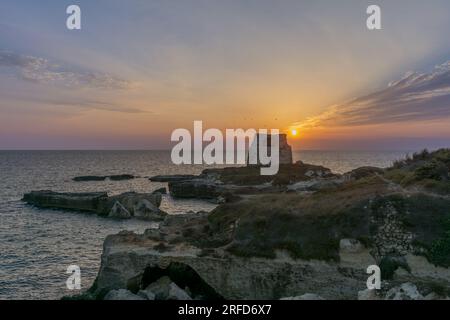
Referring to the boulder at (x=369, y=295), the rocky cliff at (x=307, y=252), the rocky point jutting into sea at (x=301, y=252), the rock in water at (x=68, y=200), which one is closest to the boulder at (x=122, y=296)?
the rocky point jutting into sea at (x=301, y=252)

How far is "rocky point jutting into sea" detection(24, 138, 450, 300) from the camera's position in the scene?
26.6 metres

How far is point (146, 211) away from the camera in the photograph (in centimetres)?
6694

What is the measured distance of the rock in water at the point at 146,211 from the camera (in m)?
65.7

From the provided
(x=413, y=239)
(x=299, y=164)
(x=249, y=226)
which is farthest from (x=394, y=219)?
(x=299, y=164)

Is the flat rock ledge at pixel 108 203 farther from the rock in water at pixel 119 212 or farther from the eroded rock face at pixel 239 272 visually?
the eroded rock face at pixel 239 272

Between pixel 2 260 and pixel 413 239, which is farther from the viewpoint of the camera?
pixel 2 260

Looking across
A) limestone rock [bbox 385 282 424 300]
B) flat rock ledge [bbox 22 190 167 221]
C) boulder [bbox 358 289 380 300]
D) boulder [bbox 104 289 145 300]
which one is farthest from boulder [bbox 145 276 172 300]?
flat rock ledge [bbox 22 190 167 221]

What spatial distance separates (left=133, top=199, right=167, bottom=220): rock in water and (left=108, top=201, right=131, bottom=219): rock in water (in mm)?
1406

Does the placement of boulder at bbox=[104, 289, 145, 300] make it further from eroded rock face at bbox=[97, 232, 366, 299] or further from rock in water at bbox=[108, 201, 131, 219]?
rock in water at bbox=[108, 201, 131, 219]

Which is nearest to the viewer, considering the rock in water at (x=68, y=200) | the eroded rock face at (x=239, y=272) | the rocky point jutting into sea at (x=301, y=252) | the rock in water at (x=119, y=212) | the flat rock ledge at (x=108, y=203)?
the rocky point jutting into sea at (x=301, y=252)

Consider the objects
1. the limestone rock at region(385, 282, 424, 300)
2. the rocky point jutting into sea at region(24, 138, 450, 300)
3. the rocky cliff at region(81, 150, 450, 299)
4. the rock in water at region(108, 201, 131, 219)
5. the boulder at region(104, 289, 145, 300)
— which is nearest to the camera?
the limestone rock at region(385, 282, 424, 300)

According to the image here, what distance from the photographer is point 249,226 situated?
3312 cm
